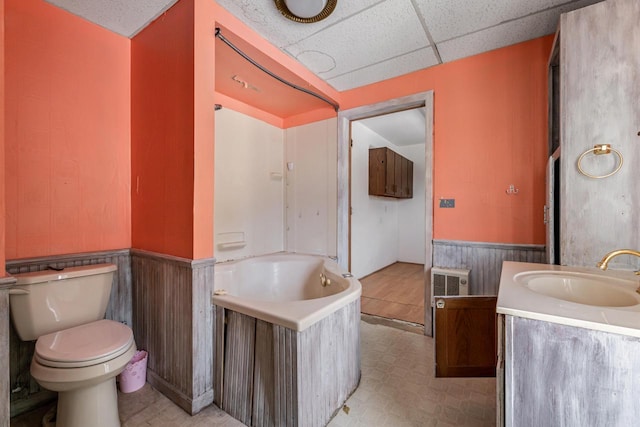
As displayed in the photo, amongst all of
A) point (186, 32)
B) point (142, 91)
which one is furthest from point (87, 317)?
point (186, 32)

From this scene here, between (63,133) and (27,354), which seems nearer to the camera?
(27,354)

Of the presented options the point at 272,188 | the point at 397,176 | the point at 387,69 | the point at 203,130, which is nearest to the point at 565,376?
the point at 203,130

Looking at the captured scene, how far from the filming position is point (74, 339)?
4.33 feet

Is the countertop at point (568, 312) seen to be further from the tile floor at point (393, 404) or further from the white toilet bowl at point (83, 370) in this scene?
the white toilet bowl at point (83, 370)

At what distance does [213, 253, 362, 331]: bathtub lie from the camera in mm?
1304

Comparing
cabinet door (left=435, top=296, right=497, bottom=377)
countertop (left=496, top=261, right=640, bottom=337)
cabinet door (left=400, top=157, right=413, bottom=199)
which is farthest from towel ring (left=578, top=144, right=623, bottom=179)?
cabinet door (left=400, top=157, right=413, bottom=199)

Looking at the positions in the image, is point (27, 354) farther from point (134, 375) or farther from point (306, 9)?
point (306, 9)

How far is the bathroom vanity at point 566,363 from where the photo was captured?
0.68 meters

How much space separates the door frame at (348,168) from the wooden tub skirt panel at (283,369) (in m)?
1.05

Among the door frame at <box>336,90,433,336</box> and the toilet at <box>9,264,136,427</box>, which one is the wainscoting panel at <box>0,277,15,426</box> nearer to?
the toilet at <box>9,264,136,427</box>

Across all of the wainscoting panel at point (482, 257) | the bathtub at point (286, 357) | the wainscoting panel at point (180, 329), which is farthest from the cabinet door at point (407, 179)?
the wainscoting panel at point (180, 329)

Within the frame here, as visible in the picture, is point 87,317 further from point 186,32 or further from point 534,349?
point 534,349

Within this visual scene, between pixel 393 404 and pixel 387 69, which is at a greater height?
pixel 387 69

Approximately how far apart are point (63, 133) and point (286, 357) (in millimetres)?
1887
